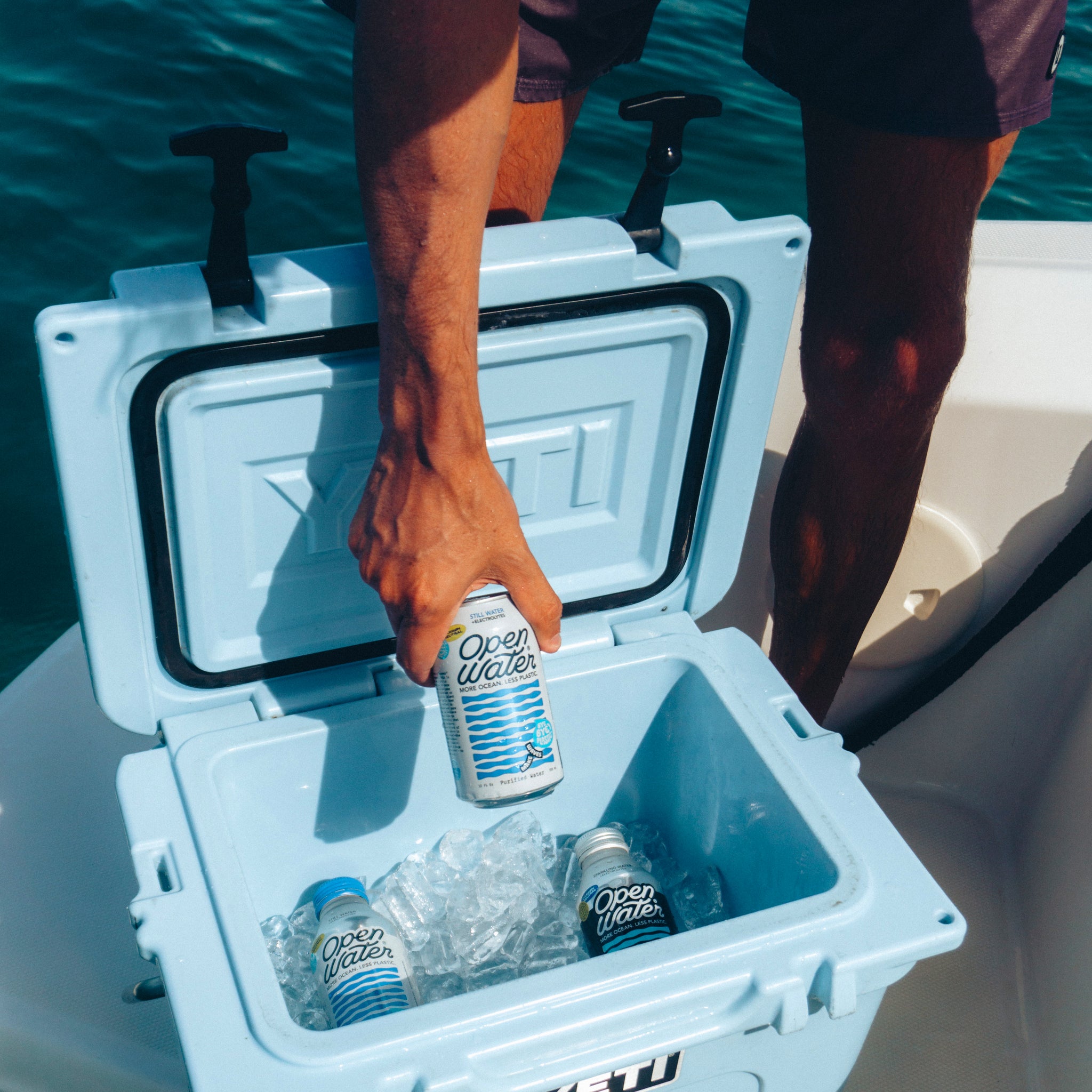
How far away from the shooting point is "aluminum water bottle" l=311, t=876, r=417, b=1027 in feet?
2.87

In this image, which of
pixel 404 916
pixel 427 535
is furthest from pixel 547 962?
pixel 427 535

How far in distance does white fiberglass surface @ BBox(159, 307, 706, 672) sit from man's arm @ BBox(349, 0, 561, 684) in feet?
0.19

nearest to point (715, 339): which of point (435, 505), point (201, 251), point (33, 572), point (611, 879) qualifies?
point (435, 505)

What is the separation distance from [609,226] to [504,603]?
0.32m

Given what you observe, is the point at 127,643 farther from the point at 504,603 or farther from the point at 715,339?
the point at 715,339

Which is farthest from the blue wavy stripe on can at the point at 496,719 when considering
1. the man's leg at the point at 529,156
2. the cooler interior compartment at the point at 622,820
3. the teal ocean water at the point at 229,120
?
the teal ocean water at the point at 229,120

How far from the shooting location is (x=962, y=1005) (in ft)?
4.41

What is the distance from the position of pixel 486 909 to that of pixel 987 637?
0.76 m

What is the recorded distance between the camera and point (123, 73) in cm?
345

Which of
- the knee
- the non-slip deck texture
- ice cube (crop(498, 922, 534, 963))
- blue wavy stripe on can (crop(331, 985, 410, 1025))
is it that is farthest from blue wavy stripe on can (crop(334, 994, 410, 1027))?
the knee

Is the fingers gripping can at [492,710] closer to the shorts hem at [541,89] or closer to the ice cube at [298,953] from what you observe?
the ice cube at [298,953]

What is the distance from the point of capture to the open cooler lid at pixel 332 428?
31.3 inches

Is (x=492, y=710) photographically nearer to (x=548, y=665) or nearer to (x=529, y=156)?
(x=548, y=665)

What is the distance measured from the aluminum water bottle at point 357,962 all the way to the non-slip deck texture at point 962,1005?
637 millimetres
